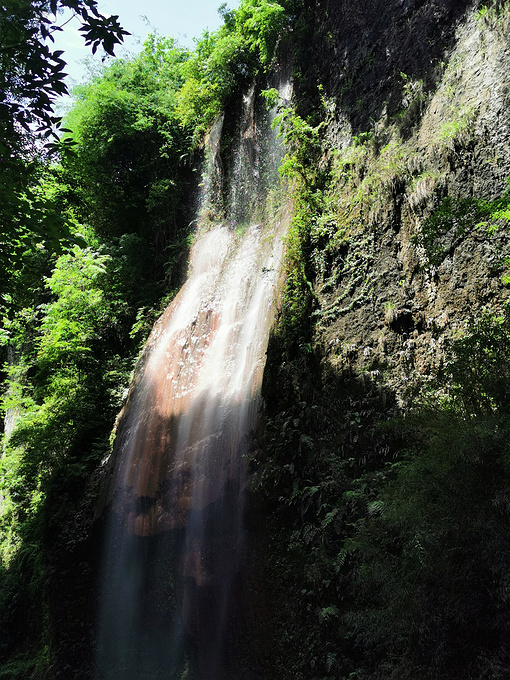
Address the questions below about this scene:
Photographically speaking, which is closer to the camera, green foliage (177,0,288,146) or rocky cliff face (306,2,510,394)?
rocky cliff face (306,2,510,394)

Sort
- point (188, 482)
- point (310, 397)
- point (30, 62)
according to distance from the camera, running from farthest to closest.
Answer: point (188, 482), point (310, 397), point (30, 62)

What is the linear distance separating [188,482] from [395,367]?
354 centimetres

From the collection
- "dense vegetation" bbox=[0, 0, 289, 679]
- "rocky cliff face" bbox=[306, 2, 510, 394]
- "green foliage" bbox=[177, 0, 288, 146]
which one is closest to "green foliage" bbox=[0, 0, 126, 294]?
"dense vegetation" bbox=[0, 0, 289, 679]

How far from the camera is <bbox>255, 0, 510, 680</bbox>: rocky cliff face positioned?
115 inches

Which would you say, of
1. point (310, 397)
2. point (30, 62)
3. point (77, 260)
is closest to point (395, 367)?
point (310, 397)

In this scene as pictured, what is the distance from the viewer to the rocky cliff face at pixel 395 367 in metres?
2.93

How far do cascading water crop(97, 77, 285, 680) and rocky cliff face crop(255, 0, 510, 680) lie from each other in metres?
0.74

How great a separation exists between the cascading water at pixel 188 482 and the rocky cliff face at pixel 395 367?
0.74 meters

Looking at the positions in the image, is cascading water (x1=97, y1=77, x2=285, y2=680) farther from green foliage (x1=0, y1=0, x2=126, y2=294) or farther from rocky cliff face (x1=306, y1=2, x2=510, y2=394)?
green foliage (x1=0, y1=0, x2=126, y2=294)

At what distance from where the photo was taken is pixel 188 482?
690 centimetres

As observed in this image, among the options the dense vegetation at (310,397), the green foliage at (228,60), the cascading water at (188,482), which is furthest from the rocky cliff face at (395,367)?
the green foliage at (228,60)

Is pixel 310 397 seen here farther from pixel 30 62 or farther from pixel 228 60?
pixel 228 60

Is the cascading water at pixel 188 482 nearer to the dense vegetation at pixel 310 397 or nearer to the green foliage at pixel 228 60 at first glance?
the dense vegetation at pixel 310 397

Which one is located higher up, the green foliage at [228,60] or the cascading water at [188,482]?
the green foliage at [228,60]
